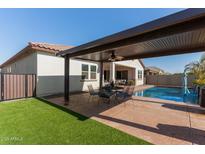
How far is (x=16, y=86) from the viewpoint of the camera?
889cm

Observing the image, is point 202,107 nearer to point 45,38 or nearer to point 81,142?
point 81,142

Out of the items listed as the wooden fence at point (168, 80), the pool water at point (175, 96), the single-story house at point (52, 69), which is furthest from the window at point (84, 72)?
the wooden fence at point (168, 80)

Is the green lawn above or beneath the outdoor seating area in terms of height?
beneath

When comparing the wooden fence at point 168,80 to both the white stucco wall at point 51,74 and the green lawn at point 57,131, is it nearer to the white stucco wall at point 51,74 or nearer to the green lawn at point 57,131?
the white stucco wall at point 51,74

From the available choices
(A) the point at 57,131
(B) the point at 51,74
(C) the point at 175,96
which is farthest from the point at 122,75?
(A) the point at 57,131

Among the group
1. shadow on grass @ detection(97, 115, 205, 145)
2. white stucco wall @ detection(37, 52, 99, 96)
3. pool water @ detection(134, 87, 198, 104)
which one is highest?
white stucco wall @ detection(37, 52, 99, 96)

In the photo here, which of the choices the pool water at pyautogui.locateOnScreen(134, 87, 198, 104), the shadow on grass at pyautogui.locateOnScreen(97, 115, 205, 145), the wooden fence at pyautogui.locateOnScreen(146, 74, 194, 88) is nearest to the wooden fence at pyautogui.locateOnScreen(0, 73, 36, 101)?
the shadow on grass at pyautogui.locateOnScreen(97, 115, 205, 145)

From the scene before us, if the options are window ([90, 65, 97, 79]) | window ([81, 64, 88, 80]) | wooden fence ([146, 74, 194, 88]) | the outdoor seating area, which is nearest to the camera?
the outdoor seating area

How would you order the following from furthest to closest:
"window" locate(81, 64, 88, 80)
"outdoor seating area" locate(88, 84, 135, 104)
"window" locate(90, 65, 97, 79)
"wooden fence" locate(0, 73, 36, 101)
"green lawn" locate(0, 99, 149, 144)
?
"window" locate(90, 65, 97, 79) → "window" locate(81, 64, 88, 80) → "wooden fence" locate(0, 73, 36, 101) → "outdoor seating area" locate(88, 84, 135, 104) → "green lawn" locate(0, 99, 149, 144)

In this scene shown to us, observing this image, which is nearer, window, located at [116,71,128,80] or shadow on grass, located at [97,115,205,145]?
shadow on grass, located at [97,115,205,145]

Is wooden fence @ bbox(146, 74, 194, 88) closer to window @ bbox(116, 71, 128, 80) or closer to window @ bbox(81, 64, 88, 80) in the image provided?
window @ bbox(116, 71, 128, 80)

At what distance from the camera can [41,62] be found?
9.73m

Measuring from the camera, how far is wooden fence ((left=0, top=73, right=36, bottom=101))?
8.31 meters

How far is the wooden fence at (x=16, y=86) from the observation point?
8.31 m
